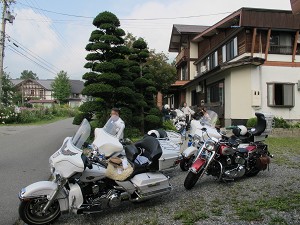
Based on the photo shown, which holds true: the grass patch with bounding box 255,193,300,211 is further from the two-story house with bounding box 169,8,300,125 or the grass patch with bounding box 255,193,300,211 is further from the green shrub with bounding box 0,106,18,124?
the green shrub with bounding box 0,106,18,124

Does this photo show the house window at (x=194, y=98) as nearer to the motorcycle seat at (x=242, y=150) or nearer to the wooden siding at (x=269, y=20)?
the wooden siding at (x=269, y=20)

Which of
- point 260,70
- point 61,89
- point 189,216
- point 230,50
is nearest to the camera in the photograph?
point 189,216

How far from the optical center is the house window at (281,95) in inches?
699

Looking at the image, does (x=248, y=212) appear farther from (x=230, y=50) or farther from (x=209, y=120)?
(x=230, y=50)

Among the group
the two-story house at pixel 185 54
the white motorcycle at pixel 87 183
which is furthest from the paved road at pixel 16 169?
the two-story house at pixel 185 54

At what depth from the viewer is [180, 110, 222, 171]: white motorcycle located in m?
6.88

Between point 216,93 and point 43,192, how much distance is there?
1796cm

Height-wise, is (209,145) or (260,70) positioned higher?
(260,70)

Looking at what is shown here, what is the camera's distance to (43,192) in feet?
14.4

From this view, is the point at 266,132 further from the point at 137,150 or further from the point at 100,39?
the point at 100,39

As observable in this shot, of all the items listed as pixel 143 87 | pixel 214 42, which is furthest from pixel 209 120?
pixel 214 42

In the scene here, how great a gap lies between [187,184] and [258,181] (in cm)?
172

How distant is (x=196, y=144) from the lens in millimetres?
7484

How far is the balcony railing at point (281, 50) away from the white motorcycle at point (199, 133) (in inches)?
536
